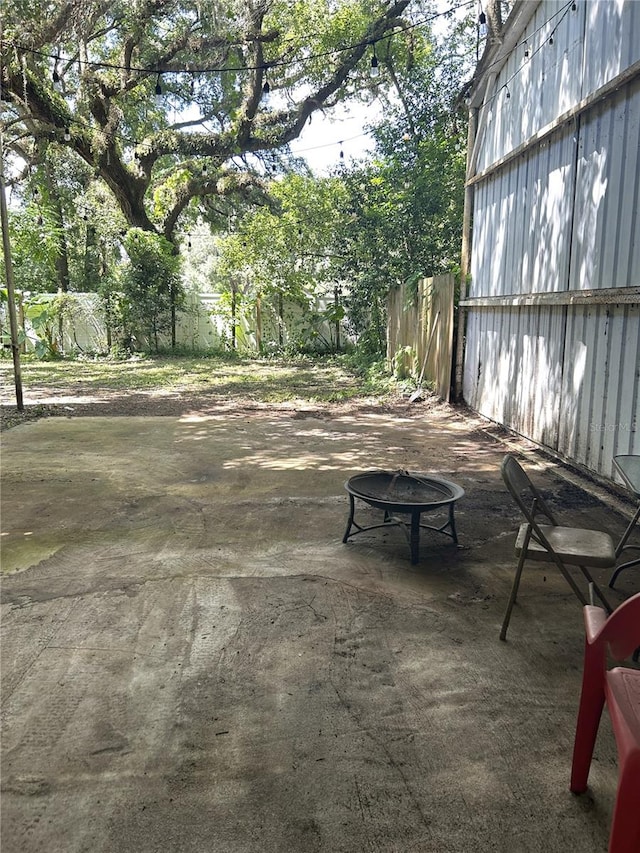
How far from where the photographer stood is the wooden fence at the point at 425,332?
9336mm

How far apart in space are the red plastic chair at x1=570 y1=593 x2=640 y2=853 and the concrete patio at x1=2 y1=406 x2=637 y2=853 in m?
0.25

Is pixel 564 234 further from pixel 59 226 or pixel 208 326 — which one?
pixel 59 226

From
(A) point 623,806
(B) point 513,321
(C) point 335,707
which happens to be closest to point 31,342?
(B) point 513,321

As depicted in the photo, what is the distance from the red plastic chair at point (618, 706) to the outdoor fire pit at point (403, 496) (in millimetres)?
1717

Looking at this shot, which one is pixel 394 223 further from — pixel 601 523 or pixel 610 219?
pixel 601 523

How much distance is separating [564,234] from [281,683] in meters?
5.15

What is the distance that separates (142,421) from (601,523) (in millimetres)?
6050

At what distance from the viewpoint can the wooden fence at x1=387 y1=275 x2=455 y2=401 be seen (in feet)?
30.6

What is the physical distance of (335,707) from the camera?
239 centimetres

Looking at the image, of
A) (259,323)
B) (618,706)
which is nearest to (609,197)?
(618,706)

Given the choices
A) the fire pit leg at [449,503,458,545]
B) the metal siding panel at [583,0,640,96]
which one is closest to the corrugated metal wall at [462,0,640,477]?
the metal siding panel at [583,0,640,96]

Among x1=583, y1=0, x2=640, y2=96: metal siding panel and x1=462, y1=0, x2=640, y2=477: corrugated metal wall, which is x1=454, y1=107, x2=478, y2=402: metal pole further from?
x1=583, y1=0, x2=640, y2=96: metal siding panel

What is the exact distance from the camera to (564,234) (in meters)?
5.95

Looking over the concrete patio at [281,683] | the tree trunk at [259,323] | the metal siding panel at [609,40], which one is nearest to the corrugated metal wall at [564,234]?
the metal siding panel at [609,40]
